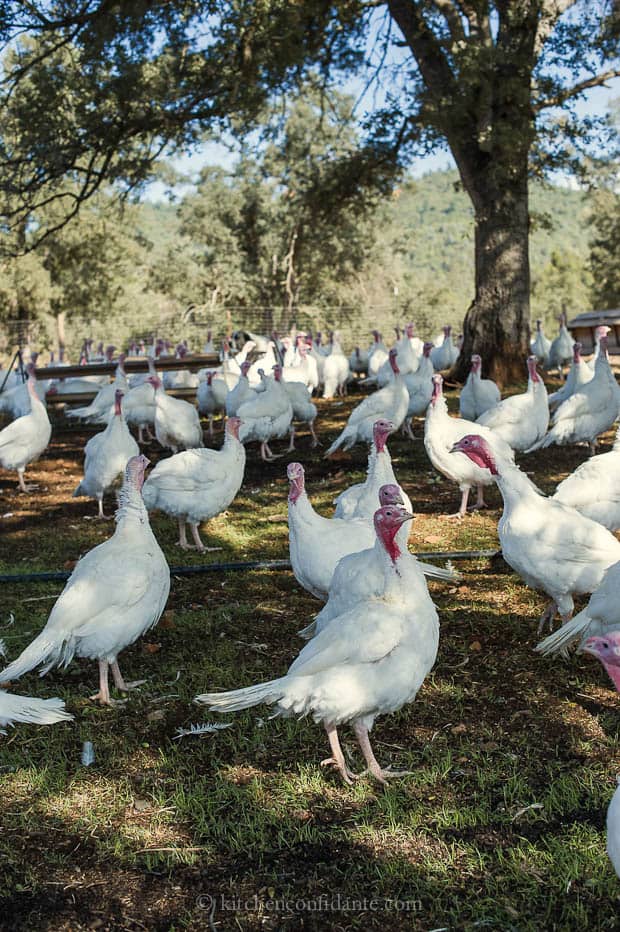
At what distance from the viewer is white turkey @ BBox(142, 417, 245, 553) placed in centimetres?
695

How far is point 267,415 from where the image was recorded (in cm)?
1057

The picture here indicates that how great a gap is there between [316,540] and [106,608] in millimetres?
1282

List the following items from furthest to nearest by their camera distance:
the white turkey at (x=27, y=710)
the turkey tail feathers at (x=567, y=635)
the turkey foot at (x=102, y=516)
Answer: the turkey foot at (x=102, y=516) → the turkey tail feathers at (x=567, y=635) → the white turkey at (x=27, y=710)

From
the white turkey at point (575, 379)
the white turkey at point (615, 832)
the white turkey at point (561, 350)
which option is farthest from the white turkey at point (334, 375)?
the white turkey at point (615, 832)

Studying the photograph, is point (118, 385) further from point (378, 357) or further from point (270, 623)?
point (270, 623)

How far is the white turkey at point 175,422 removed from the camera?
9961 mm

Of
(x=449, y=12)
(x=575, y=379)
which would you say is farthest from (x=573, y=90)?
(x=575, y=379)

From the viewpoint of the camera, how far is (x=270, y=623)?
17.8ft

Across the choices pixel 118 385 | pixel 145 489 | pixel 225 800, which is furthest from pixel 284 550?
pixel 118 385

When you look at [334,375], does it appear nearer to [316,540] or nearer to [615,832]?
[316,540]

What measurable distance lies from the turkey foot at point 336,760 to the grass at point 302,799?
0.06 metres

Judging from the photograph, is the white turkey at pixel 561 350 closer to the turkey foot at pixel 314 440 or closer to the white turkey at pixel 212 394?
the turkey foot at pixel 314 440

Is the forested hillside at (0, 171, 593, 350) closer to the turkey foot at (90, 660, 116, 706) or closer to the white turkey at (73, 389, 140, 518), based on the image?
the white turkey at (73, 389, 140, 518)

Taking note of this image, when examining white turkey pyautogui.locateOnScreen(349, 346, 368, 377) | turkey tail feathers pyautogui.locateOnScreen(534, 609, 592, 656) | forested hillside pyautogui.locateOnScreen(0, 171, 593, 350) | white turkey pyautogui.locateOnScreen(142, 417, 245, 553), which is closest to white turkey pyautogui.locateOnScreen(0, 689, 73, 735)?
turkey tail feathers pyautogui.locateOnScreen(534, 609, 592, 656)
